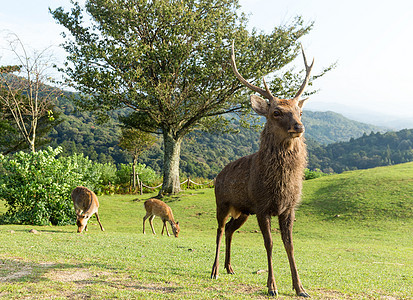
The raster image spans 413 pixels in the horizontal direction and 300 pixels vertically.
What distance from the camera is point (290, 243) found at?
13.8 feet

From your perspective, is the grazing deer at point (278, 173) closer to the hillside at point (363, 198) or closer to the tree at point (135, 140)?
the hillside at point (363, 198)

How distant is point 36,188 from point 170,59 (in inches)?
424

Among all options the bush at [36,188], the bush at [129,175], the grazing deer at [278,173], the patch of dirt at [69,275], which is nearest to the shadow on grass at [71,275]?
the patch of dirt at [69,275]

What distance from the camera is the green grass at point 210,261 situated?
13.6ft

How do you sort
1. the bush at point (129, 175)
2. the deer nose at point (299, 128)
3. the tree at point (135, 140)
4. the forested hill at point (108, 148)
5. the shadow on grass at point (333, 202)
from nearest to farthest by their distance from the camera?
the deer nose at point (299, 128) → the shadow on grass at point (333, 202) → the bush at point (129, 175) → the tree at point (135, 140) → the forested hill at point (108, 148)

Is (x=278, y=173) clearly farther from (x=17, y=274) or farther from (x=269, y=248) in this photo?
(x=17, y=274)

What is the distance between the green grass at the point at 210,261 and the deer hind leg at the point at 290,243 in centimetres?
15

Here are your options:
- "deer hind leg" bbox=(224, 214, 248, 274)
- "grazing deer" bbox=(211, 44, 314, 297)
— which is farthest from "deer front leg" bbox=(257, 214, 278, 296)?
"deer hind leg" bbox=(224, 214, 248, 274)

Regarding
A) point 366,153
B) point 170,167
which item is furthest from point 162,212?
point 366,153

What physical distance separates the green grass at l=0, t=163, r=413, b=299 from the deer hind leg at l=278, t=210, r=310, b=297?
0.15 meters

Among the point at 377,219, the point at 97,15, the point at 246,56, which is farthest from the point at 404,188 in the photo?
the point at 97,15

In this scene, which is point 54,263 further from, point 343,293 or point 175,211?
point 175,211

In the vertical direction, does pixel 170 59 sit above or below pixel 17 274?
above

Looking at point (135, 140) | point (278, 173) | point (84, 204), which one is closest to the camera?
point (278, 173)
